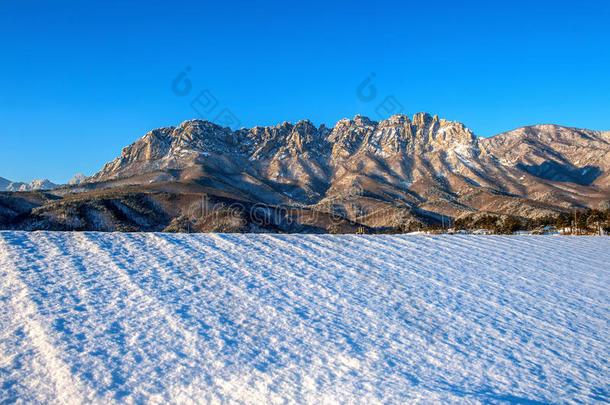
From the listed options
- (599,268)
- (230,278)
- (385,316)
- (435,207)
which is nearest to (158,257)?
(230,278)

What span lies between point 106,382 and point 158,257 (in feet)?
18.6

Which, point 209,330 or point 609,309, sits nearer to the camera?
point 209,330

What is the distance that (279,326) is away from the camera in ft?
24.6

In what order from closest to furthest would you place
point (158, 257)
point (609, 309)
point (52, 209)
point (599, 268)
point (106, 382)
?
point (106, 382) < point (609, 309) < point (158, 257) < point (599, 268) < point (52, 209)

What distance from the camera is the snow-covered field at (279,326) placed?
5652 mm

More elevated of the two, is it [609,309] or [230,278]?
[230,278]

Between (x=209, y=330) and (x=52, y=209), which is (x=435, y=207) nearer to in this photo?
(x=52, y=209)

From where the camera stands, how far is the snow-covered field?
565 centimetres

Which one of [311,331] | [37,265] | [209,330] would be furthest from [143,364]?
[37,265]

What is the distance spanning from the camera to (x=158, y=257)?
10.9 meters

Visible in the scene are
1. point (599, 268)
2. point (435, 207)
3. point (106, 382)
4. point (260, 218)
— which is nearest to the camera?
point (106, 382)

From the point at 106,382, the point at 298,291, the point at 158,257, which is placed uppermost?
the point at 158,257

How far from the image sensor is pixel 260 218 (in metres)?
117

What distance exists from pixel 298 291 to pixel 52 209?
10909 centimetres
